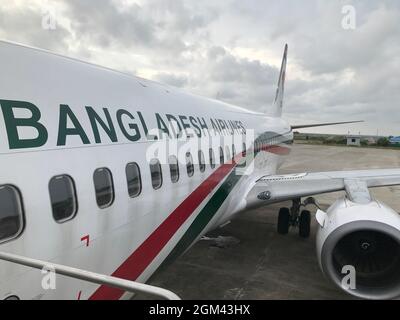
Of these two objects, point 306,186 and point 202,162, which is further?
point 306,186

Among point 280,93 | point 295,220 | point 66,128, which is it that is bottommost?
point 295,220

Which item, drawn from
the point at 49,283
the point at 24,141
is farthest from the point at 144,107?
the point at 49,283

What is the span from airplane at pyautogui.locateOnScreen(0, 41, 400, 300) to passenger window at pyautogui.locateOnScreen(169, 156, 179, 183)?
0.02 meters

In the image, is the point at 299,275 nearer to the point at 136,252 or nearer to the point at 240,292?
the point at 240,292

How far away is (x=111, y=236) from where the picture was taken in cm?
382

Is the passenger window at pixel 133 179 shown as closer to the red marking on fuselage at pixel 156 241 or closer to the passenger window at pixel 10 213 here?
Answer: the red marking on fuselage at pixel 156 241

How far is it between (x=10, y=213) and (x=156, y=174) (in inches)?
89.7

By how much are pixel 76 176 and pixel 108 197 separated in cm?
51

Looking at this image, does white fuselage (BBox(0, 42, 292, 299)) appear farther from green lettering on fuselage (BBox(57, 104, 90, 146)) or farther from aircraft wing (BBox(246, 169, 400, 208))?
aircraft wing (BBox(246, 169, 400, 208))

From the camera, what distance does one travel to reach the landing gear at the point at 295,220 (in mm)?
10531

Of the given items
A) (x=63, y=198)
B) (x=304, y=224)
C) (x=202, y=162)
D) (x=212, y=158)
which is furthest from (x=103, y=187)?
(x=304, y=224)

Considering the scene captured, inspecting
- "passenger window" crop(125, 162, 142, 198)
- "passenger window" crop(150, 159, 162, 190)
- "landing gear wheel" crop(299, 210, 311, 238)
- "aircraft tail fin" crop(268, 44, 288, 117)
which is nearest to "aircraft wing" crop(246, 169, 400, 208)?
"landing gear wheel" crop(299, 210, 311, 238)

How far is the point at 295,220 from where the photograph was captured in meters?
11.3

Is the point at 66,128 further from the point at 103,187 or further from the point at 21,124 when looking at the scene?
the point at 103,187
